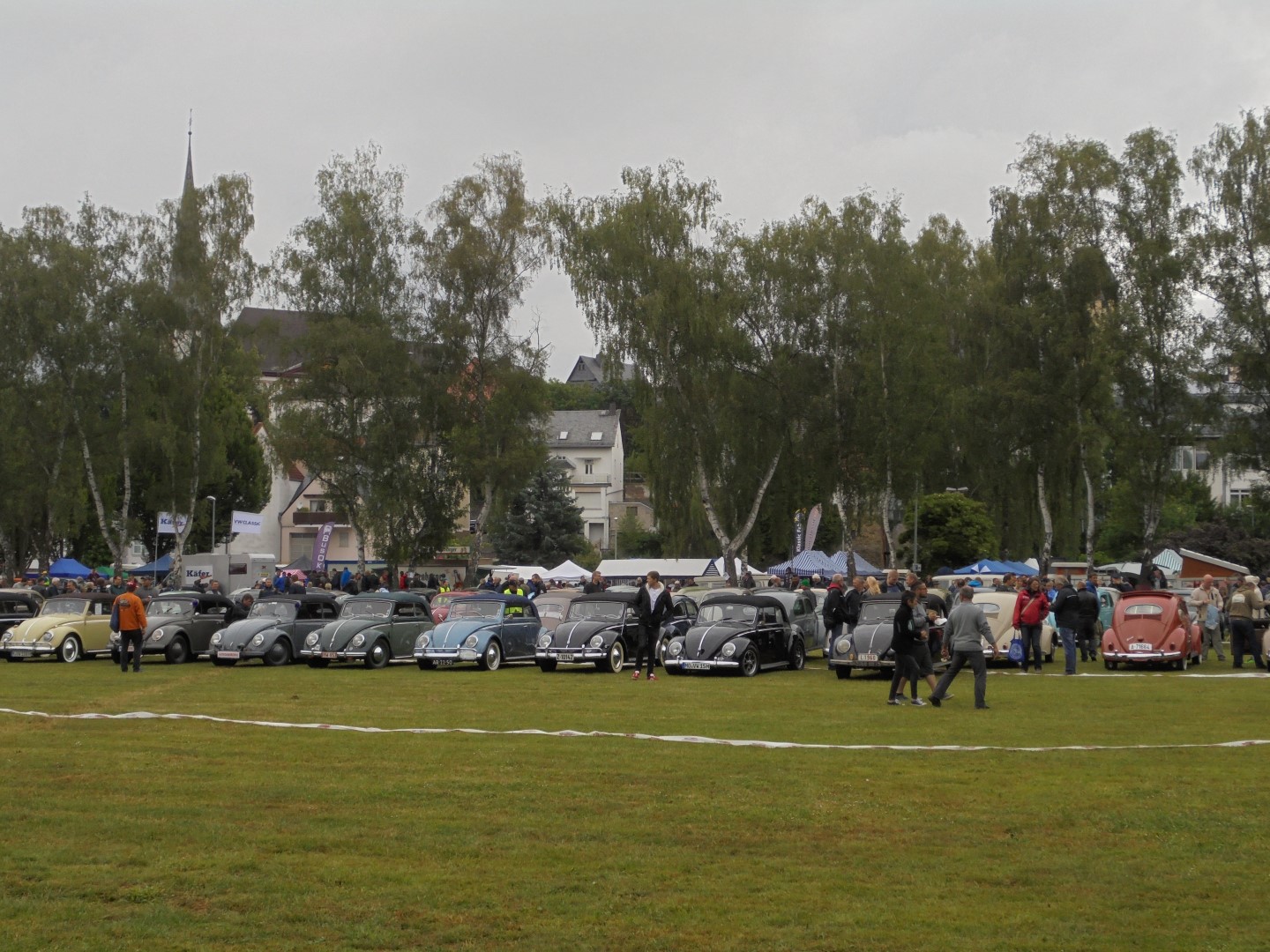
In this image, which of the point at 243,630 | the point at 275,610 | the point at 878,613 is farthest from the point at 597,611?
the point at 243,630

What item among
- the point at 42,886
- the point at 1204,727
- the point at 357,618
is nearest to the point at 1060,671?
the point at 1204,727

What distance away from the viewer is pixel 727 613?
86.7 feet

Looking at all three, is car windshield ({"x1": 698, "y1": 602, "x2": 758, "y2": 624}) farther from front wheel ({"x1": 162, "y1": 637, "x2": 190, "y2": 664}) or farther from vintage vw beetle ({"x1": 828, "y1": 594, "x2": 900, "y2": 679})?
front wheel ({"x1": 162, "y1": 637, "x2": 190, "y2": 664})

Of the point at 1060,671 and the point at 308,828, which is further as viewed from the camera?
the point at 1060,671

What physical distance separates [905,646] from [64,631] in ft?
61.5

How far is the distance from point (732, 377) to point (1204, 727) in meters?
34.8

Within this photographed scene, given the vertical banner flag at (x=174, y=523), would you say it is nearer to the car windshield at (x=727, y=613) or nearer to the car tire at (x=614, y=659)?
the car tire at (x=614, y=659)

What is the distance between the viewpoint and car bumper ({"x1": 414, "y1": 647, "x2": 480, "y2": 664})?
2711 cm

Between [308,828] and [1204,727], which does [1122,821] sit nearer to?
[308,828]

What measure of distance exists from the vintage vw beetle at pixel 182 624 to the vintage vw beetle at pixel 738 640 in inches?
405

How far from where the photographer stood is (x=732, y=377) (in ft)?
164

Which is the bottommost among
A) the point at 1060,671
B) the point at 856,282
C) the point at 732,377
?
the point at 1060,671

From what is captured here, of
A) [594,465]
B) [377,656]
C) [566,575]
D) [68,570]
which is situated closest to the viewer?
[377,656]

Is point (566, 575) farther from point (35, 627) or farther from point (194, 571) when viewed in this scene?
point (35, 627)
